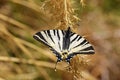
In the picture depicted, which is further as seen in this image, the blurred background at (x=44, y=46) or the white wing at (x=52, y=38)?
the blurred background at (x=44, y=46)

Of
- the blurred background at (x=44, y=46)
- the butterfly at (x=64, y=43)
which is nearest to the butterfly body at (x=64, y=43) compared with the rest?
the butterfly at (x=64, y=43)

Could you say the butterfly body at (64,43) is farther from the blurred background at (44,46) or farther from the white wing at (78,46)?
the blurred background at (44,46)

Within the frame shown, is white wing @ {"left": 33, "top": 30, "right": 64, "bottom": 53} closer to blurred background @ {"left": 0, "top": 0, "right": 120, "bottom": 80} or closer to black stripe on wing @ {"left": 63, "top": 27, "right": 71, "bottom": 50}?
black stripe on wing @ {"left": 63, "top": 27, "right": 71, "bottom": 50}

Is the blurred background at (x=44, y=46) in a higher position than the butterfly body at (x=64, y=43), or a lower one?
higher

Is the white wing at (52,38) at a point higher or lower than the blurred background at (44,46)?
lower

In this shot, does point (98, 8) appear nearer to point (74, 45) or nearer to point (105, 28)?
point (105, 28)

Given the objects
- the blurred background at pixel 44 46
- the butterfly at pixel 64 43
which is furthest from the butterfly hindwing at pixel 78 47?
the blurred background at pixel 44 46

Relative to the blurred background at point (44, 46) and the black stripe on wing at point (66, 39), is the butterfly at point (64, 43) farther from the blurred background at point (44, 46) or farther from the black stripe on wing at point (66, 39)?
the blurred background at point (44, 46)

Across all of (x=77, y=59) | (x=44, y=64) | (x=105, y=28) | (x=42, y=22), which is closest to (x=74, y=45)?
(x=77, y=59)
